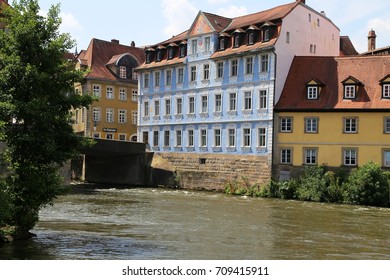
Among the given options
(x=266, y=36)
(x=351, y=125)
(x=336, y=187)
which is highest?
(x=266, y=36)

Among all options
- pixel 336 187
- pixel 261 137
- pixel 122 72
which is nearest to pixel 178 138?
pixel 261 137

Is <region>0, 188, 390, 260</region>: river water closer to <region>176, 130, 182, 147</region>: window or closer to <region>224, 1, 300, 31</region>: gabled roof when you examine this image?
<region>176, 130, 182, 147</region>: window

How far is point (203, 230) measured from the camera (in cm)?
2066

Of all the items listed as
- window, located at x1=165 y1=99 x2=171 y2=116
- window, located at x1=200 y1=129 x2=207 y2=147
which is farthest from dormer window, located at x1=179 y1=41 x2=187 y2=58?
window, located at x1=200 y1=129 x2=207 y2=147

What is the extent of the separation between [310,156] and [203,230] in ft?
53.4

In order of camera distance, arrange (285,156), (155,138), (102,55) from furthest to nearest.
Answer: (102,55)
(155,138)
(285,156)

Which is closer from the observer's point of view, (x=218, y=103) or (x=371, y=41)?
(x=218, y=103)

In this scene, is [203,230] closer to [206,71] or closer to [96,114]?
[206,71]

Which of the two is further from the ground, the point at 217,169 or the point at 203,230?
the point at 217,169

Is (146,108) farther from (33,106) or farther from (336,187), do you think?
(33,106)

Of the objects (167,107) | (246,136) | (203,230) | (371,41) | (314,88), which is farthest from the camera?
(371,41)

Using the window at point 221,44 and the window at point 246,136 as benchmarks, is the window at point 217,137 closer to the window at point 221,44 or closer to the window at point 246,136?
the window at point 246,136

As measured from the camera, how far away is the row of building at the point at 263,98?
1355 inches

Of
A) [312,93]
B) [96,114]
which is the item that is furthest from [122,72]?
[312,93]
